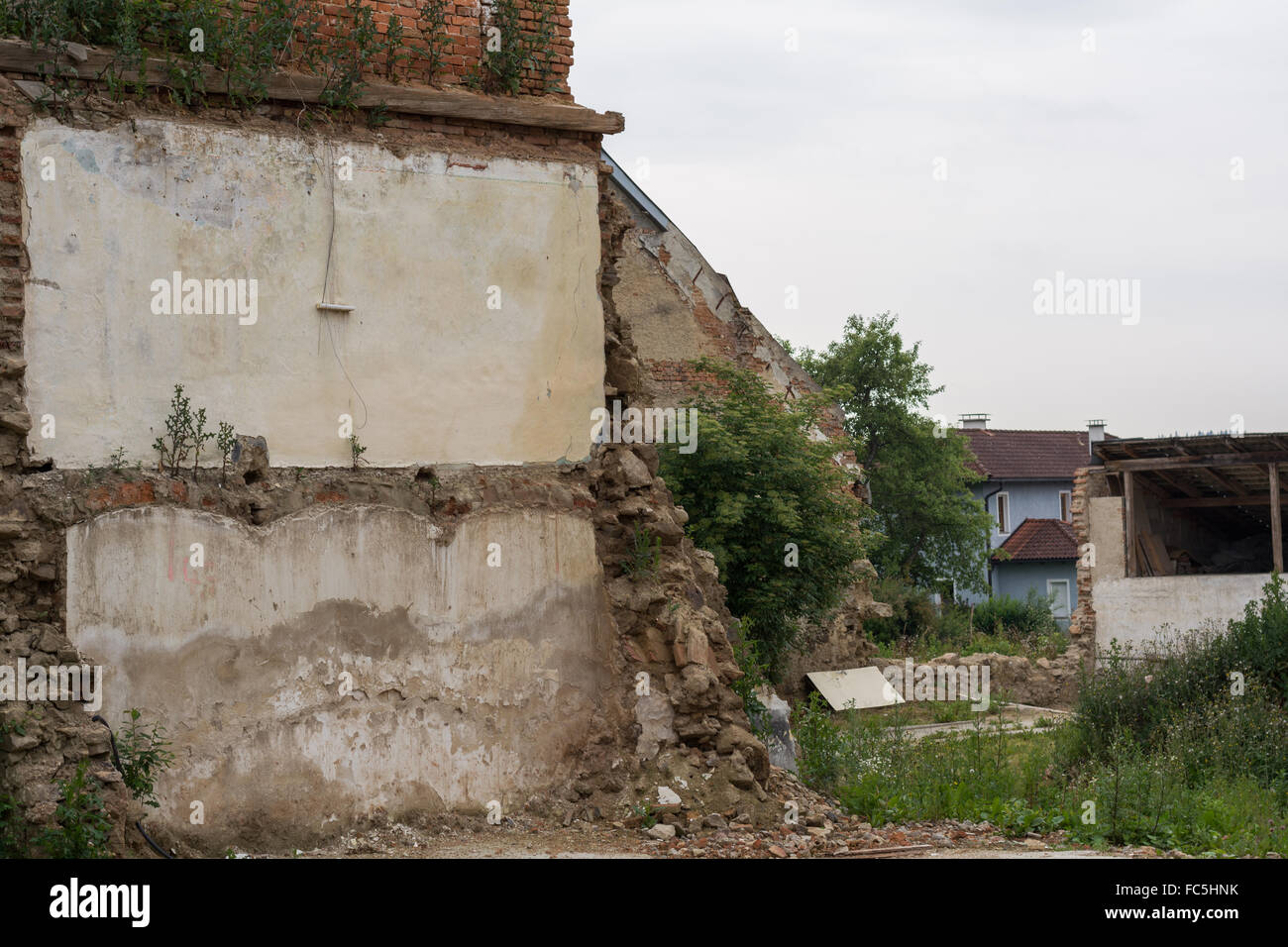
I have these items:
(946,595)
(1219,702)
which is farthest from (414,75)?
(946,595)

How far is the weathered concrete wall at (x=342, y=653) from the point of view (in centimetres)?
793

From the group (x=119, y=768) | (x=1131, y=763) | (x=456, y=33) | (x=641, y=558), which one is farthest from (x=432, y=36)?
(x=1131, y=763)

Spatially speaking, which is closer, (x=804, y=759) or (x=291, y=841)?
(x=291, y=841)

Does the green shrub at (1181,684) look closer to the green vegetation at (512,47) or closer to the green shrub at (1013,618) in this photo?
the green vegetation at (512,47)

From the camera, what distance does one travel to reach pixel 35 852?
6.73 metres

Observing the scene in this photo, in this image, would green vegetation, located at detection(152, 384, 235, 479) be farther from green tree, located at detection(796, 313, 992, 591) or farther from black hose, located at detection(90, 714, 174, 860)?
green tree, located at detection(796, 313, 992, 591)

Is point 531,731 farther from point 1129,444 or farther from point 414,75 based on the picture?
point 1129,444

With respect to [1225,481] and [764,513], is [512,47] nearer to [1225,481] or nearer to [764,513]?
[764,513]

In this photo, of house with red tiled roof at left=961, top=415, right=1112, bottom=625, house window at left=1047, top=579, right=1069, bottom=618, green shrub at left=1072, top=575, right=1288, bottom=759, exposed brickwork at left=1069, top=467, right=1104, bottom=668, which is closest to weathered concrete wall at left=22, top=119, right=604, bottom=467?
green shrub at left=1072, top=575, right=1288, bottom=759

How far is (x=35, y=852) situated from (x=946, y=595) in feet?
105

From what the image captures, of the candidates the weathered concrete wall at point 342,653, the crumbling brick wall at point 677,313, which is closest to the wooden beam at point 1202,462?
the crumbling brick wall at point 677,313

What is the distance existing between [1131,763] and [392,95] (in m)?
8.50

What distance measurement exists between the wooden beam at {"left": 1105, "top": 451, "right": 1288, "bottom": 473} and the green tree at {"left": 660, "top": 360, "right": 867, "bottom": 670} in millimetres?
8051

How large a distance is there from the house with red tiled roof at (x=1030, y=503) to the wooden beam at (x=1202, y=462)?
1585cm
